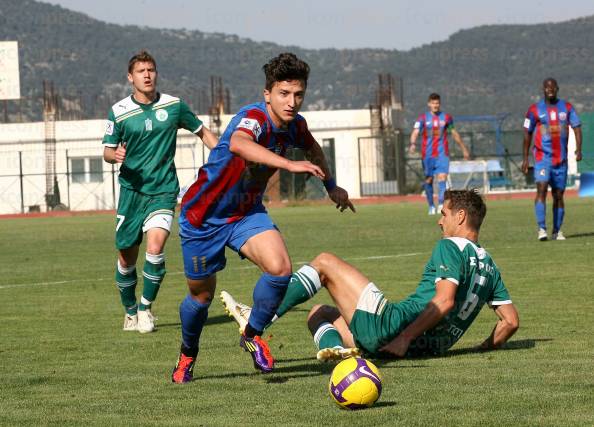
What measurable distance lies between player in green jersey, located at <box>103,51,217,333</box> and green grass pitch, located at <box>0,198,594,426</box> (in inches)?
17.9

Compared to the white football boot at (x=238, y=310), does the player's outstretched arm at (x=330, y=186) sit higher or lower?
higher

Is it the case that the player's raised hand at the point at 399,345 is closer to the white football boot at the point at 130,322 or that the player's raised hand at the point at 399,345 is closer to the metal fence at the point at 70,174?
the white football boot at the point at 130,322

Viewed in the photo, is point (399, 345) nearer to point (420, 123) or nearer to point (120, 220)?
point (120, 220)

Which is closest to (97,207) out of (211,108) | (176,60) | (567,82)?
(211,108)

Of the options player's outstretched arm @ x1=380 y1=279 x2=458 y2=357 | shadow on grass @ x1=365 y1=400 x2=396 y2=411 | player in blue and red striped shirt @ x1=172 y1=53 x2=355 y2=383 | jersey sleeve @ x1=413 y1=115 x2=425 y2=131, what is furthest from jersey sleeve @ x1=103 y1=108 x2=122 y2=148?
jersey sleeve @ x1=413 y1=115 x2=425 y2=131

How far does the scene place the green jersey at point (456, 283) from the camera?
7.60 metres

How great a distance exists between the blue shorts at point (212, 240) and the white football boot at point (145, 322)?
284 centimetres

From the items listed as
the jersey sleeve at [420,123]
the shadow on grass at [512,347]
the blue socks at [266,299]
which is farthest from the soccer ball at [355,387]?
the jersey sleeve at [420,123]

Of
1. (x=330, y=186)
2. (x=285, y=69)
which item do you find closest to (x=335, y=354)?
(x=330, y=186)

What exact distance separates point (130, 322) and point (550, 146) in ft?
32.0

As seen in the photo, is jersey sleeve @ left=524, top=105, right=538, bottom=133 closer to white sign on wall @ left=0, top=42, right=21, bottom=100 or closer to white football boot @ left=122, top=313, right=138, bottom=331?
white football boot @ left=122, top=313, right=138, bottom=331

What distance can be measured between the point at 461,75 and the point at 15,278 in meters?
159

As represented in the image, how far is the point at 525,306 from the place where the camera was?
35.6ft

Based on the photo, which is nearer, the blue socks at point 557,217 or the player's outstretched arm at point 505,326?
the player's outstretched arm at point 505,326
